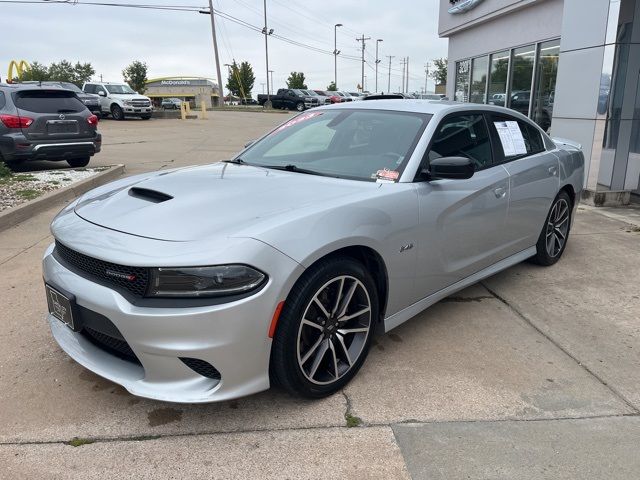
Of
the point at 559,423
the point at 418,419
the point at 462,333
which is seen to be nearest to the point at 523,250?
the point at 462,333

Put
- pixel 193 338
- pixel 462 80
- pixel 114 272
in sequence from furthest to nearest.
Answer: pixel 462 80, pixel 114 272, pixel 193 338

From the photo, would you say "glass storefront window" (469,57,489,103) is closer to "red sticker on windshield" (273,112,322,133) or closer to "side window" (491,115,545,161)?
"side window" (491,115,545,161)

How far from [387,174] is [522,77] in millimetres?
10532

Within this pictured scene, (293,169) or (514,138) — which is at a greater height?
(514,138)

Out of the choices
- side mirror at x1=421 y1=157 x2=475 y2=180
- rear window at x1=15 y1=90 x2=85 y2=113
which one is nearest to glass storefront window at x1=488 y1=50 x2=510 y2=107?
rear window at x1=15 y1=90 x2=85 y2=113

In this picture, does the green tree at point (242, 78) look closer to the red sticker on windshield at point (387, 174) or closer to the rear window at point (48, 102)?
the rear window at point (48, 102)

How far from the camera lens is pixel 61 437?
2.52 m

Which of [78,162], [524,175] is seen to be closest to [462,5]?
[78,162]

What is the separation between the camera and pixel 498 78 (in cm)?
1341

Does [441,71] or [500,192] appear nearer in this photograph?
[500,192]

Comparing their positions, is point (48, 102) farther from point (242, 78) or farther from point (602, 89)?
point (242, 78)

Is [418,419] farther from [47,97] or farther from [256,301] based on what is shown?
[47,97]

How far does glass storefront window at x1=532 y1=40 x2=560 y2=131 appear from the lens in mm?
10883

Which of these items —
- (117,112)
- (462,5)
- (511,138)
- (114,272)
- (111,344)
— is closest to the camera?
(114,272)
